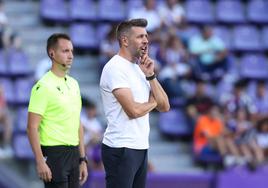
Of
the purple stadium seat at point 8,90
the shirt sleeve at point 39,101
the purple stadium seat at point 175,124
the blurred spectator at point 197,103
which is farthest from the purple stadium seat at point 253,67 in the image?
the shirt sleeve at point 39,101

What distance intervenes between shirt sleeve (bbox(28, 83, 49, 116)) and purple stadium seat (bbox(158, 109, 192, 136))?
666 centimetres

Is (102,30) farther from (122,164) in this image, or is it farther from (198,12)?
(122,164)

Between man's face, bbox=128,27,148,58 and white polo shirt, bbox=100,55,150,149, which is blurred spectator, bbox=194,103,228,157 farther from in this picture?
man's face, bbox=128,27,148,58

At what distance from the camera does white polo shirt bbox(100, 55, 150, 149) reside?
19.8 feet

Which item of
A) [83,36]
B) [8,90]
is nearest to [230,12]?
[83,36]

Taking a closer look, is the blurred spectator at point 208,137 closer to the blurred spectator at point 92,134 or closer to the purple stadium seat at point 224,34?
the blurred spectator at point 92,134

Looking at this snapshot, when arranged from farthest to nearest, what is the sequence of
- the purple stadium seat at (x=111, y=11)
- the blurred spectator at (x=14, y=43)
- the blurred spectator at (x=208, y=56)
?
the purple stadium seat at (x=111, y=11) → the blurred spectator at (x=208, y=56) → the blurred spectator at (x=14, y=43)

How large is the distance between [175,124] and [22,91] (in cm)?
248

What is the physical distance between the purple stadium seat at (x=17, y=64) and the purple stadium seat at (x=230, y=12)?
4053mm

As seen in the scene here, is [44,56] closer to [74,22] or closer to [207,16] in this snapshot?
[74,22]

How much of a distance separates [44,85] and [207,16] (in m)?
9.07

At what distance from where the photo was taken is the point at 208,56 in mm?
13602

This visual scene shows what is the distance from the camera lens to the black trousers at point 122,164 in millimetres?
6031

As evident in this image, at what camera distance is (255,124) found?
12359mm
